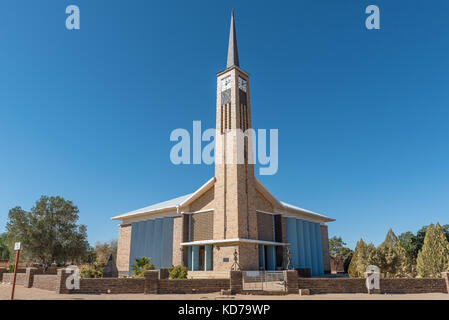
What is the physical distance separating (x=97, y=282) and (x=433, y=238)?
81.8 feet

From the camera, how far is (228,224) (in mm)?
26078

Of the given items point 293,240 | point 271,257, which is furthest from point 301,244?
point 271,257

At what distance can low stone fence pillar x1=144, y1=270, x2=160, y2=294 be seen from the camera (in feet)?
52.4

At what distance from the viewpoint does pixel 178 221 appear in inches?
1207

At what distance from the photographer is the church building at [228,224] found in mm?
26062

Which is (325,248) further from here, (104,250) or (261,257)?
(104,250)

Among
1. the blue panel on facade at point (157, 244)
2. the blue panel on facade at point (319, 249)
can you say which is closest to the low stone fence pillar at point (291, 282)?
the blue panel on facade at point (157, 244)

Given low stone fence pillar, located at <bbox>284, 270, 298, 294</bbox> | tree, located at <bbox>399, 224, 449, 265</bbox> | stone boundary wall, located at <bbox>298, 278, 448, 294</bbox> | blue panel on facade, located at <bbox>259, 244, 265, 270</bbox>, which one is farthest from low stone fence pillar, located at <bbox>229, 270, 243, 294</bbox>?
tree, located at <bbox>399, 224, 449, 265</bbox>

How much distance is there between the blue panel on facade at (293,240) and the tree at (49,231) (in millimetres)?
23158

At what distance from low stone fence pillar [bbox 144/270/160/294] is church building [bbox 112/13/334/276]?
966cm

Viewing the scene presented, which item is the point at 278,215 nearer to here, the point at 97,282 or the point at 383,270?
the point at 383,270

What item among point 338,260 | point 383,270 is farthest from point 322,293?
point 338,260

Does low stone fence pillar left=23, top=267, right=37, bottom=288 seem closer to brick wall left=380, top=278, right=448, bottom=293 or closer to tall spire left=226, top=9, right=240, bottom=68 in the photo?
brick wall left=380, top=278, right=448, bottom=293

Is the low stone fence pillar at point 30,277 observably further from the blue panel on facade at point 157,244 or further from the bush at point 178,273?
the blue panel on facade at point 157,244
